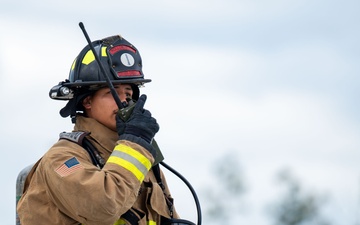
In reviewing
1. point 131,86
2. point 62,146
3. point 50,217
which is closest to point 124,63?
point 131,86

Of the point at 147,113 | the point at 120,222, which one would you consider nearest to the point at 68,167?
the point at 120,222

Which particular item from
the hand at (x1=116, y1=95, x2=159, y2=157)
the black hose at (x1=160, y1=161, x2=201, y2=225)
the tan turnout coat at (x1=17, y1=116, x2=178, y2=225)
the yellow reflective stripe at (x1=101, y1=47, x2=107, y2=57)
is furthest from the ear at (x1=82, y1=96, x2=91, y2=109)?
the black hose at (x1=160, y1=161, x2=201, y2=225)

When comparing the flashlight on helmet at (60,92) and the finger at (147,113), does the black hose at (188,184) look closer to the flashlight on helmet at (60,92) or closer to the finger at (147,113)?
the finger at (147,113)

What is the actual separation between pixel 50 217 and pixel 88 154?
462mm

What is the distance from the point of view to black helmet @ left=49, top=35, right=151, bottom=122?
6875 millimetres

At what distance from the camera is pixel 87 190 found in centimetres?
626

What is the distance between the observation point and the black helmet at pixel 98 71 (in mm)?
6875

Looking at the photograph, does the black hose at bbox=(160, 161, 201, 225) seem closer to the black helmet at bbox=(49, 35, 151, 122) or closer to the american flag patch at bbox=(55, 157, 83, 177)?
the black helmet at bbox=(49, 35, 151, 122)

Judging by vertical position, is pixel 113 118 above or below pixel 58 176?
above

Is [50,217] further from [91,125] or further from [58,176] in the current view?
[91,125]

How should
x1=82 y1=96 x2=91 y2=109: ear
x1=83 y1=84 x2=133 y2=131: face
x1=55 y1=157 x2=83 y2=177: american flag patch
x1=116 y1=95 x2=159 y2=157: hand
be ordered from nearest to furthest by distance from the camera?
A: x1=55 y1=157 x2=83 y2=177: american flag patch
x1=116 y1=95 x2=159 y2=157: hand
x1=83 y1=84 x2=133 y2=131: face
x1=82 y1=96 x2=91 y2=109: ear

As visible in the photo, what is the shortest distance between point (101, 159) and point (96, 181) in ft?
1.46

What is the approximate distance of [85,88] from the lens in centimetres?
696

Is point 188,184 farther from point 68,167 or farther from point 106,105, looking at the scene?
point 68,167
